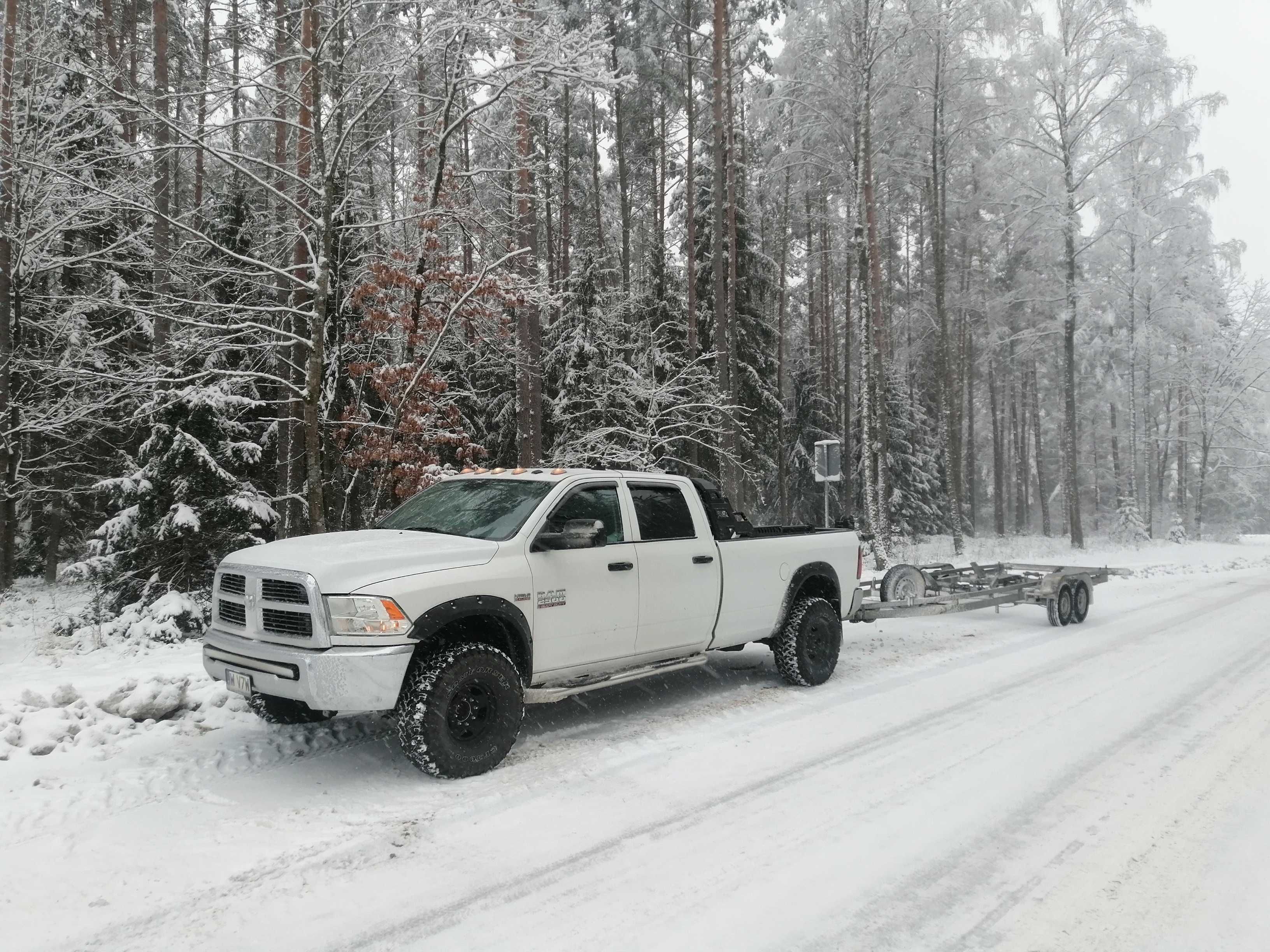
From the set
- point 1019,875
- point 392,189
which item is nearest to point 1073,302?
point 392,189

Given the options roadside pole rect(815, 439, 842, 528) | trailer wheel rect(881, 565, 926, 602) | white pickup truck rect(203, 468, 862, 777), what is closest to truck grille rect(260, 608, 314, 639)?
white pickup truck rect(203, 468, 862, 777)

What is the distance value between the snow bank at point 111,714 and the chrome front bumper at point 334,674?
130 cm

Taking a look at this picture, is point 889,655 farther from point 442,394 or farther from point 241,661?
point 442,394

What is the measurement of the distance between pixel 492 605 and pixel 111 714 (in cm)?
304

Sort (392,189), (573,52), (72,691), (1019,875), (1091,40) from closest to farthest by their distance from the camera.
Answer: (1019,875), (72,691), (573,52), (392,189), (1091,40)

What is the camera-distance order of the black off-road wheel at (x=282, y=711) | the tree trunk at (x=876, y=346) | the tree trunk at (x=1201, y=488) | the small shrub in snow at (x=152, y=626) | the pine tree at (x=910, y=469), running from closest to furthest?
the black off-road wheel at (x=282, y=711), the small shrub in snow at (x=152, y=626), the tree trunk at (x=876, y=346), the pine tree at (x=910, y=469), the tree trunk at (x=1201, y=488)

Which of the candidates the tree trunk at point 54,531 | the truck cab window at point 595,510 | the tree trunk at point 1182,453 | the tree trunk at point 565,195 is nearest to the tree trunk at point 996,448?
the tree trunk at point 1182,453

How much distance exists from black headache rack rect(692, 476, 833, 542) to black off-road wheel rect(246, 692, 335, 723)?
11.3ft

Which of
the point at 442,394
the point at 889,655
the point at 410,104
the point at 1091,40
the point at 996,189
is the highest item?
the point at 1091,40

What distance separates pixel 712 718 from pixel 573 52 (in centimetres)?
805

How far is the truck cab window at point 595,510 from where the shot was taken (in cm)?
587

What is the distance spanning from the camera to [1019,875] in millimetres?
3756

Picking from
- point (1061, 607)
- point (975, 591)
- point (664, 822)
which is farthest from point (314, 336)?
point (1061, 607)

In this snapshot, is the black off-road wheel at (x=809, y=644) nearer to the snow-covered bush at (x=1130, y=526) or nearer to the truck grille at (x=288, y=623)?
the truck grille at (x=288, y=623)
